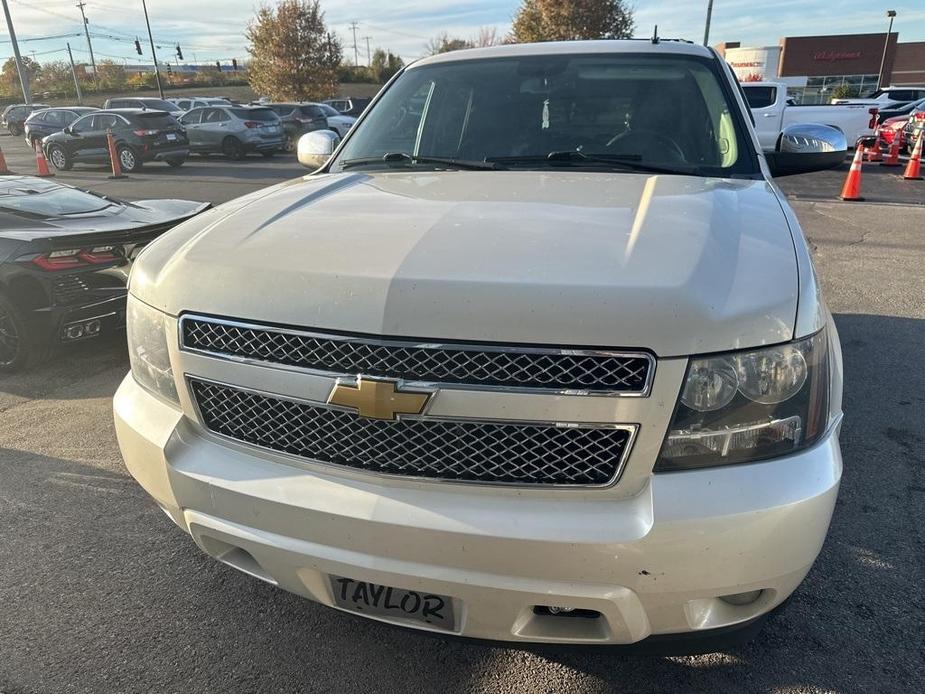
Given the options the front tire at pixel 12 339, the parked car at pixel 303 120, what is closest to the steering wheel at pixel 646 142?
the front tire at pixel 12 339

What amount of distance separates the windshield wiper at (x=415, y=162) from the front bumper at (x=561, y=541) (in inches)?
63.9

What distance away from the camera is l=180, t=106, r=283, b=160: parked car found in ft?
62.4

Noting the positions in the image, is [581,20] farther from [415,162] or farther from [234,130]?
[415,162]

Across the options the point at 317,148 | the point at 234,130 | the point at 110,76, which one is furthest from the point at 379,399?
the point at 110,76

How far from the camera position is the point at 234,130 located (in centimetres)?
1900

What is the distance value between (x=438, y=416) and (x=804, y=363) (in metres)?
0.89

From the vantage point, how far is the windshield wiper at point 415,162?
288 cm

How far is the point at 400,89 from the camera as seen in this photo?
3.53m

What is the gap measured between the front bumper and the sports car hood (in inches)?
14.0

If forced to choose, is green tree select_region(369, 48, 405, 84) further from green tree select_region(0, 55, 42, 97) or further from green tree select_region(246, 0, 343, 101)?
green tree select_region(0, 55, 42, 97)

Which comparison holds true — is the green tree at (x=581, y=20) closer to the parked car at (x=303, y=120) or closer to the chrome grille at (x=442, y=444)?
the parked car at (x=303, y=120)

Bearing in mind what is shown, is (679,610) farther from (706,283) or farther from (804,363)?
(706,283)

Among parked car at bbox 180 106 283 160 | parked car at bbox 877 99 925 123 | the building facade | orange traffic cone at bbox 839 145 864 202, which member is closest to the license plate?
orange traffic cone at bbox 839 145 864 202

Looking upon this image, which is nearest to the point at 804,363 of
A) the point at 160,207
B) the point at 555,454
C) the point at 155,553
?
the point at 555,454
